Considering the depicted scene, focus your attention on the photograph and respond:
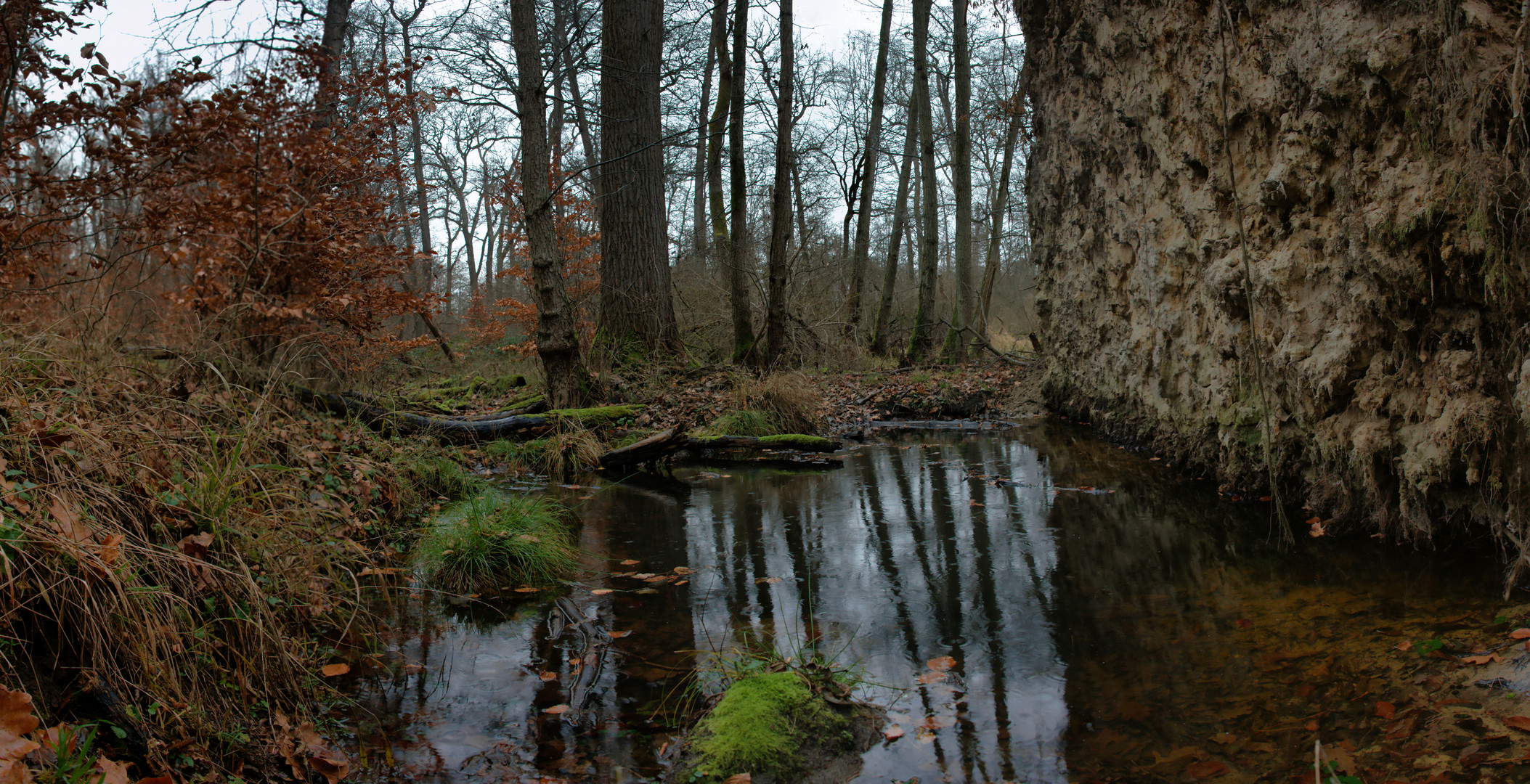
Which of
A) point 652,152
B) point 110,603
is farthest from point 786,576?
point 652,152

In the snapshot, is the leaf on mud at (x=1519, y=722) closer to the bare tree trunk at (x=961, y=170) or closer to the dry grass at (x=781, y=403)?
the dry grass at (x=781, y=403)

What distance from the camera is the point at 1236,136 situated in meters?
6.28

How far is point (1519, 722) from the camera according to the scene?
2.67m

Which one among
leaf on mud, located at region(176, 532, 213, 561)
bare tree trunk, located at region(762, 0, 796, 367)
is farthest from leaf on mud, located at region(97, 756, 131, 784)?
bare tree trunk, located at region(762, 0, 796, 367)

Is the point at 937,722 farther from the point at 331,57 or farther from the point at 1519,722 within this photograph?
the point at 331,57

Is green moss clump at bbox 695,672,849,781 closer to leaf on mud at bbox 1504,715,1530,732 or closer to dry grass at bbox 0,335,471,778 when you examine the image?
dry grass at bbox 0,335,471,778

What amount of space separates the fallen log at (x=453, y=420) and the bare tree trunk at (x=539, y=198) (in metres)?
0.76

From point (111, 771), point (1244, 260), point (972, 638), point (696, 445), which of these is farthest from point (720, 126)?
point (111, 771)

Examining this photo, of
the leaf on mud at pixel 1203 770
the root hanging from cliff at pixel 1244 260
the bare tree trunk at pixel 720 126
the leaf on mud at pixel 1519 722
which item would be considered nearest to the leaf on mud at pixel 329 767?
the leaf on mud at pixel 1203 770

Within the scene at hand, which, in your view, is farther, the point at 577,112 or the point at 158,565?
the point at 577,112

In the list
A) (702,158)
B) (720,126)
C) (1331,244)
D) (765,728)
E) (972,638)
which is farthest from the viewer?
(702,158)

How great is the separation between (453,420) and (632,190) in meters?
5.06

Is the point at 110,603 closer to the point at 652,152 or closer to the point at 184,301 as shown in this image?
the point at 184,301

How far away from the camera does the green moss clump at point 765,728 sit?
8.96ft
